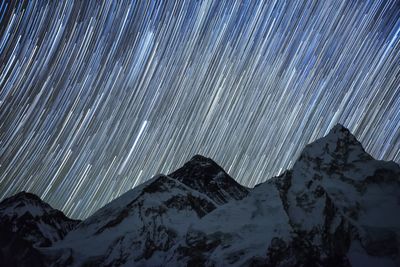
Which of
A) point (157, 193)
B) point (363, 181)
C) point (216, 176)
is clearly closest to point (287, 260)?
point (363, 181)

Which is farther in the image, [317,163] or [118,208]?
[118,208]

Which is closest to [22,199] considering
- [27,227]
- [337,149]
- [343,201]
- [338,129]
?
[27,227]

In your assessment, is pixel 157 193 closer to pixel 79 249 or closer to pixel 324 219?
pixel 79 249

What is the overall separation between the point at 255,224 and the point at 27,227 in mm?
66535

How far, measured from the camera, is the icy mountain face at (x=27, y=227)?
86.6 m

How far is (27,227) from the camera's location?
331 ft

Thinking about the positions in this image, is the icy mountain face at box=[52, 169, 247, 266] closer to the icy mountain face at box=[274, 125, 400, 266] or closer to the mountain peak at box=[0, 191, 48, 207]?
the icy mountain face at box=[274, 125, 400, 266]

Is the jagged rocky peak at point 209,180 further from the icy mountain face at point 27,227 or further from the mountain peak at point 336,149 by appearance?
the icy mountain face at point 27,227

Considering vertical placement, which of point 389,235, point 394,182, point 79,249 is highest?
point 394,182

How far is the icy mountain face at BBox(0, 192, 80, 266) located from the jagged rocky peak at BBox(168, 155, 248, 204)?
1510 inches

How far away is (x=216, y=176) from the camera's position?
122 meters

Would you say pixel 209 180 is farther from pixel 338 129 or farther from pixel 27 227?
pixel 27 227

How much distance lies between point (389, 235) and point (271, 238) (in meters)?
16.0

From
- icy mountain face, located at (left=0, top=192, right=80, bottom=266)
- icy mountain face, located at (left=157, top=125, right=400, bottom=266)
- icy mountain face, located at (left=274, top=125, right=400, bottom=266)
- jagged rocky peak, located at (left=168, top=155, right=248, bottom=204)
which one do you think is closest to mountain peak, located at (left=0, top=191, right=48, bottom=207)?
icy mountain face, located at (left=0, top=192, right=80, bottom=266)
